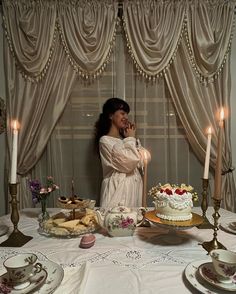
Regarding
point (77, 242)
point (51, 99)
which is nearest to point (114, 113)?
point (51, 99)

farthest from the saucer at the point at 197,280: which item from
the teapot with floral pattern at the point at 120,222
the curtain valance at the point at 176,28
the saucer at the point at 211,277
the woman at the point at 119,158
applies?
the curtain valance at the point at 176,28

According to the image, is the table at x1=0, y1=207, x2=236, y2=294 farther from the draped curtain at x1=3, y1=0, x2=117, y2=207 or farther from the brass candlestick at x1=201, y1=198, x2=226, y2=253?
the draped curtain at x1=3, y1=0, x2=117, y2=207

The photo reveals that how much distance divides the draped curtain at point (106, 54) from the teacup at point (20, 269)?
5.24 ft

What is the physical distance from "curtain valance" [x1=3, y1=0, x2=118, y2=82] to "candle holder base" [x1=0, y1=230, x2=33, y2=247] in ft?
4.82

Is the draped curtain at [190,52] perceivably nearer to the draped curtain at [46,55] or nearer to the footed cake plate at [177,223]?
the draped curtain at [46,55]

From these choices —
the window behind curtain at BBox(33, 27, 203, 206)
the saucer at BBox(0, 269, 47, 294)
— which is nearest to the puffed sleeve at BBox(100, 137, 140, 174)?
the window behind curtain at BBox(33, 27, 203, 206)

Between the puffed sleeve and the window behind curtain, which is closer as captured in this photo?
the puffed sleeve

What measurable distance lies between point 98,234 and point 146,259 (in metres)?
0.30

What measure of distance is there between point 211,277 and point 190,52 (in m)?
1.85

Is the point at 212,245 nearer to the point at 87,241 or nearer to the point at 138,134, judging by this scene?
the point at 87,241

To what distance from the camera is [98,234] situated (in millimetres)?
1229

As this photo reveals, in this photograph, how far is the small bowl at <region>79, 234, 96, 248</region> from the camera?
109 centimetres

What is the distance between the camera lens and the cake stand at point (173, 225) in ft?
3.44

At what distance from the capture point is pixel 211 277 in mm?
827
